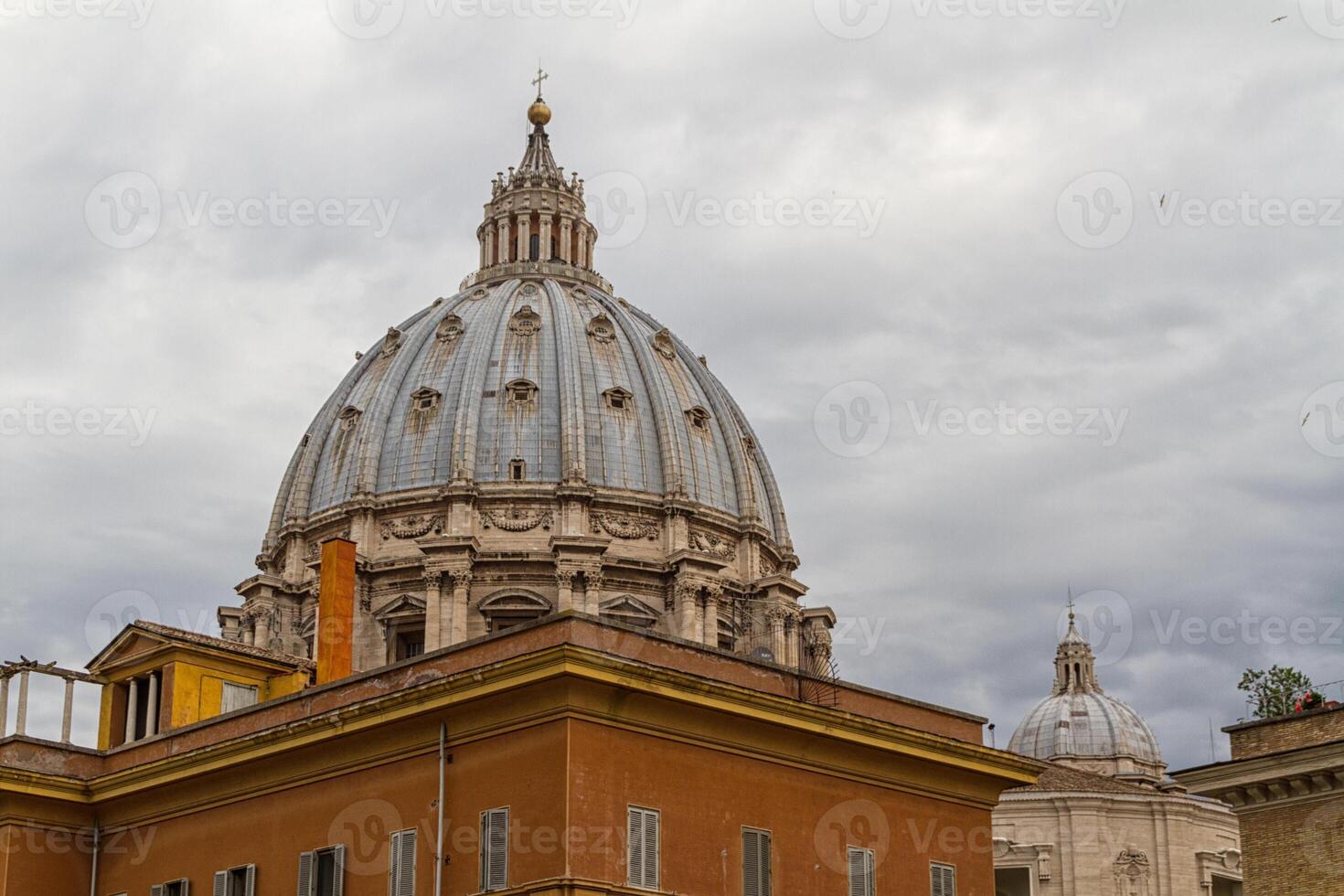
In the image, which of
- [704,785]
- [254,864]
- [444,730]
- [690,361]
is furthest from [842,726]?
[690,361]

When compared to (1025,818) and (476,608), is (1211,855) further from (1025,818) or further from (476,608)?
(476,608)

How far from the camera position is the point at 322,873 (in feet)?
96.9

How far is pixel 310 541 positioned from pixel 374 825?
5327cm

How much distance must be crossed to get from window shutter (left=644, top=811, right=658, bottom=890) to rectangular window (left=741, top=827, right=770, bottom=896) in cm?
166

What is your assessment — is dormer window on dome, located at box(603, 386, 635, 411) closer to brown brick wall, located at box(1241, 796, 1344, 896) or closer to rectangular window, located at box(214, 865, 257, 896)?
brown brick wall, located at box(1241, 796, 1344, 896)

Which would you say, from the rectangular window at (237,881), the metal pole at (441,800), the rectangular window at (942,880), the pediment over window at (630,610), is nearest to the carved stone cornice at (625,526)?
the pediment over window at (630,610)

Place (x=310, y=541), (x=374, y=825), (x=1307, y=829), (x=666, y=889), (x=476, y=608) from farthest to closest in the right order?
(x=310, y=541) < (x=476, y=608) < (x=1307, y=829) < (x=374, y=825) < (x=666, y=889)

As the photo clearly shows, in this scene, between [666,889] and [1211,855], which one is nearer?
[666,889]

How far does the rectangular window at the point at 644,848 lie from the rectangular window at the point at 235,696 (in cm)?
1280

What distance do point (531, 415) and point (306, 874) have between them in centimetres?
5308

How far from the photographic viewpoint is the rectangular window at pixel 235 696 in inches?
1489

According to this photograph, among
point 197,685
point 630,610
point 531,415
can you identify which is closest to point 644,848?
point 197,685

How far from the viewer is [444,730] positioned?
28.2 m

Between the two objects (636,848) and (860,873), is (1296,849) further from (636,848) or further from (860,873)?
(636,848)
